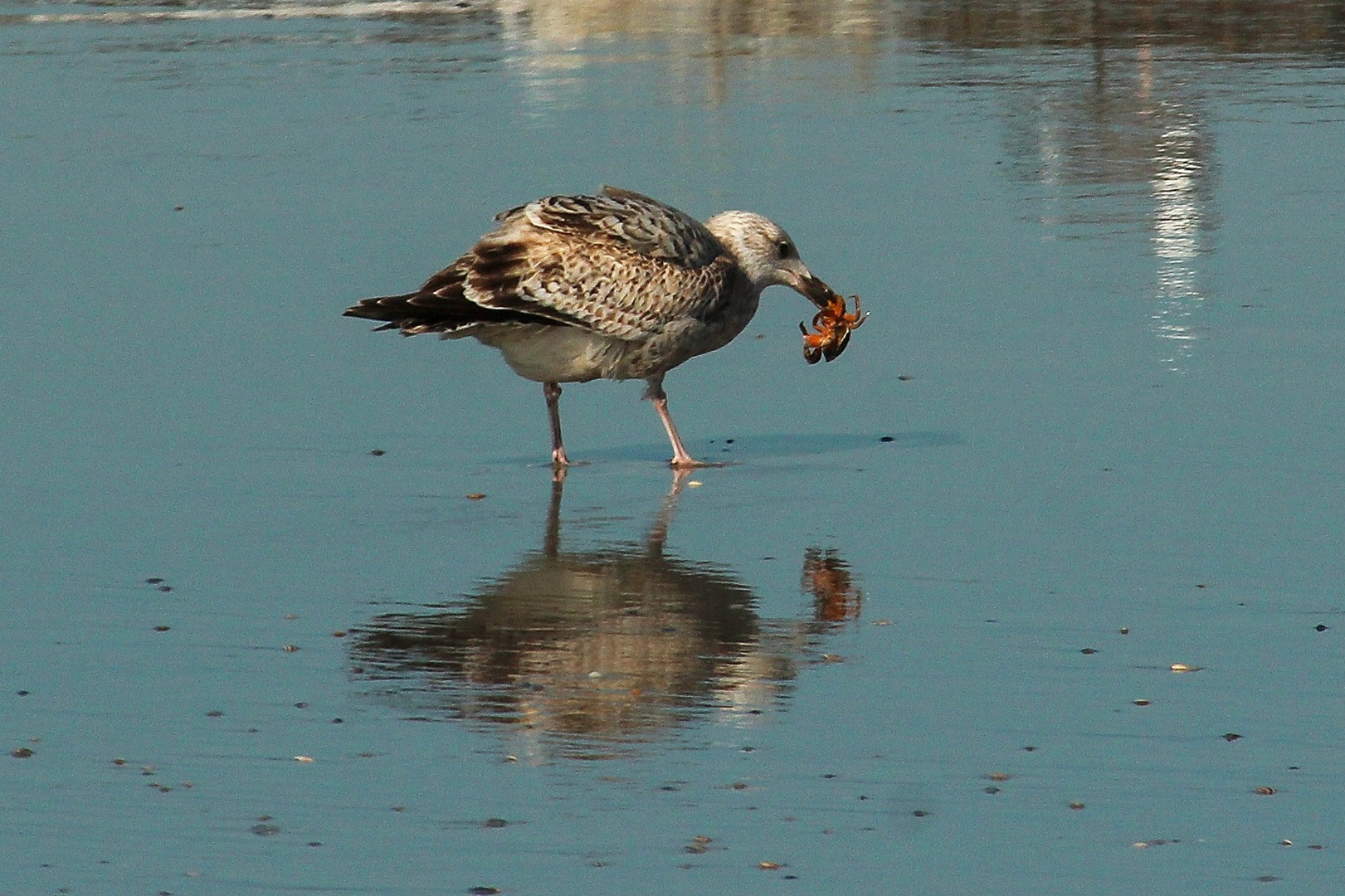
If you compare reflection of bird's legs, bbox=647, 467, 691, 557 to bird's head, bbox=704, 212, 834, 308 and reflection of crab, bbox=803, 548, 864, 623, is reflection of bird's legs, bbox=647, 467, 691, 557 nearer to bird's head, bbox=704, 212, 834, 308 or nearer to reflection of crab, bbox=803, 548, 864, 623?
reflection of crab, bbox=803, 548, 864, 623

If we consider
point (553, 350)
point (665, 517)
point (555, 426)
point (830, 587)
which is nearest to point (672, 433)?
point (555, 426)

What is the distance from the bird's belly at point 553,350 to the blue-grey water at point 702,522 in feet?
1.33

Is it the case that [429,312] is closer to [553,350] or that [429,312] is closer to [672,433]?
[553,350]

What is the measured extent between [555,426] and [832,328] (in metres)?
1.52

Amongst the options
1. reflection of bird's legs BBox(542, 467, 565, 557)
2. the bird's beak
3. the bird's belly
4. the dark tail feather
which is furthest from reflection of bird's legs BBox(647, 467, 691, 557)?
the bird's beak

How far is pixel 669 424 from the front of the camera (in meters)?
10.4

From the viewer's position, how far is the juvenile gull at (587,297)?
1006 centimetres

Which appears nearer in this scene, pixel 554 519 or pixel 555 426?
pixel 554 519

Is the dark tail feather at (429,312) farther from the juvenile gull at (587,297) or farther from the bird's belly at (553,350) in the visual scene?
the bird's belly at (553,350)

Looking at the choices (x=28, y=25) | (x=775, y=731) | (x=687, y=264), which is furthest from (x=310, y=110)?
(x=775, y=731)

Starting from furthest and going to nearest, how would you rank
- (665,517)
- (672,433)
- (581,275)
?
(672,433), (581,275), (665,517)

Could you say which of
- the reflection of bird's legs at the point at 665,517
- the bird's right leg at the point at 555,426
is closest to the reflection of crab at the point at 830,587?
the reflection of bird's legs at the point at 665,517

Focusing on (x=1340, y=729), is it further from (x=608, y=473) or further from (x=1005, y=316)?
(x=1005, y=316)

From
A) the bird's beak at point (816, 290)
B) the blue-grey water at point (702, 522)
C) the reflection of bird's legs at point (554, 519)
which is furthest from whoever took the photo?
the bird's beak at point (816, 290)
